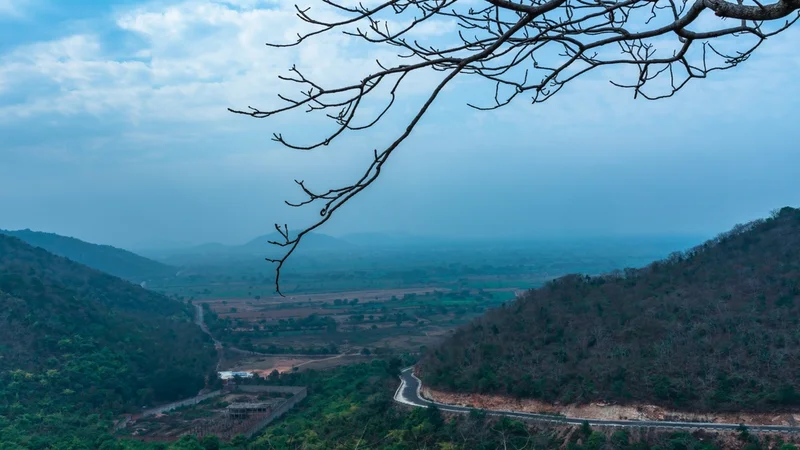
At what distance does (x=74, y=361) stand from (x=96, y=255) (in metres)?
67.1

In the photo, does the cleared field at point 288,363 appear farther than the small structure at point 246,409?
Yes

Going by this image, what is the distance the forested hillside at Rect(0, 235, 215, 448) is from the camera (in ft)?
63.6

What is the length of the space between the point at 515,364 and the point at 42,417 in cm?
1364

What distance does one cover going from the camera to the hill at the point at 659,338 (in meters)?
15.1

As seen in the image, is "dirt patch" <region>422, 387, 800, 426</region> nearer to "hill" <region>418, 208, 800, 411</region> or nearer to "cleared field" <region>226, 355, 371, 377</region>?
"hill" <region>418, 208, 800, 411</region>

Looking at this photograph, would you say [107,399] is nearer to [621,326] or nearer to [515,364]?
[515,364]

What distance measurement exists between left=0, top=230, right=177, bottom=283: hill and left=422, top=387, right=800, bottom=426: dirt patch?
240 ft

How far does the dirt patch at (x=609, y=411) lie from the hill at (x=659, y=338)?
22 cm

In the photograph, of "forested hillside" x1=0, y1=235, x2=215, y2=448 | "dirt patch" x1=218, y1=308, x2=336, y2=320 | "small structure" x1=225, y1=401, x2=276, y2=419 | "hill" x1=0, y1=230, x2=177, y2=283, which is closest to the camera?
"forested hillside" x1=0, y1=235, x2=215, y2=448

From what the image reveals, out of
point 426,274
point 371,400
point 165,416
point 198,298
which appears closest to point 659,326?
point 371,400

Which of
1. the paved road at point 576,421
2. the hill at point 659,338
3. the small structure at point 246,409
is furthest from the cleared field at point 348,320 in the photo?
the hill at point 659,338

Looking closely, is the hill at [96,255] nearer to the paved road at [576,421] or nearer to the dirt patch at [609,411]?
the paved road at [576,421]

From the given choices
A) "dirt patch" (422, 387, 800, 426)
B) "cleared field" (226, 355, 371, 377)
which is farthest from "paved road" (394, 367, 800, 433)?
"cleared field" (226, 355, 371, 377)

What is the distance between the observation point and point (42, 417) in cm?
1877
